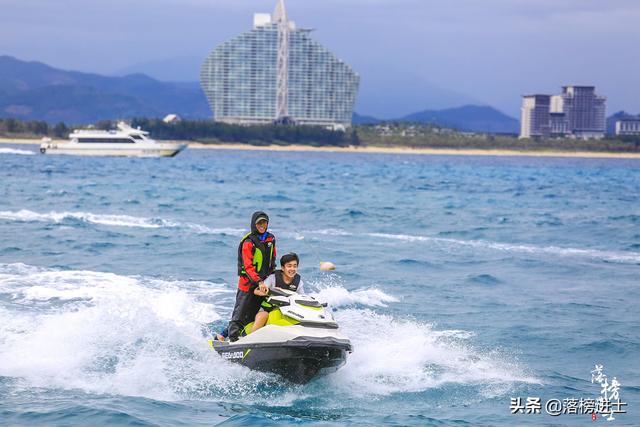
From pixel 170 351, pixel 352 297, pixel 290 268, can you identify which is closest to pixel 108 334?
pixel 170 351

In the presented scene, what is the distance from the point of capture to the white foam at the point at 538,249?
23078 millimetres

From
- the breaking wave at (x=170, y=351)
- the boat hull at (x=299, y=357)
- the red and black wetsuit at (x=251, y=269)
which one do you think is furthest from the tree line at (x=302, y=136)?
A: the boat hull at (x=299, y=357)

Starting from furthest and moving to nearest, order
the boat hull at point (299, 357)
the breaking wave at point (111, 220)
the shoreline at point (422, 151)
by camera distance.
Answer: the shoreline at point (422, 151)
the breaking wave at point (111, 220)
the boat hull at point (299, 357)

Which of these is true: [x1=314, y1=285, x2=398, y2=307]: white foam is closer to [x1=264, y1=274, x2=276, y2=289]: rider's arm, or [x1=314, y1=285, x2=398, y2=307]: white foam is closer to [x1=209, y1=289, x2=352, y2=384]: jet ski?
[x1=264, y1=274, x2=276, y2=289]: rider's arm

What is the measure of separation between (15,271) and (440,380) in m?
9.48

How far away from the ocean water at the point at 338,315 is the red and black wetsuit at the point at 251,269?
1.87 feet

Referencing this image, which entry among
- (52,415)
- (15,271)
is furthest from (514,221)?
(52,415)

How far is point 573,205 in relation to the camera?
41.4 m

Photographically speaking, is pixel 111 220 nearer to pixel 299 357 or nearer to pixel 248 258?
pixel 248 258

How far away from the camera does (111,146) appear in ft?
326

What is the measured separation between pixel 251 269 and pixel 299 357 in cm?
126

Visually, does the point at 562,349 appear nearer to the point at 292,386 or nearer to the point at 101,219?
the point at 292,386

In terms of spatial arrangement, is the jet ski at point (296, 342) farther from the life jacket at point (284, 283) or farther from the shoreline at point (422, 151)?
the shoreline at point (422, 151)

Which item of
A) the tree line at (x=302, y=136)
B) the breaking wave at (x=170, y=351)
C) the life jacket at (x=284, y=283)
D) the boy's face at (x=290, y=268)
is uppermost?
the tree line at (x=302, y=136)
